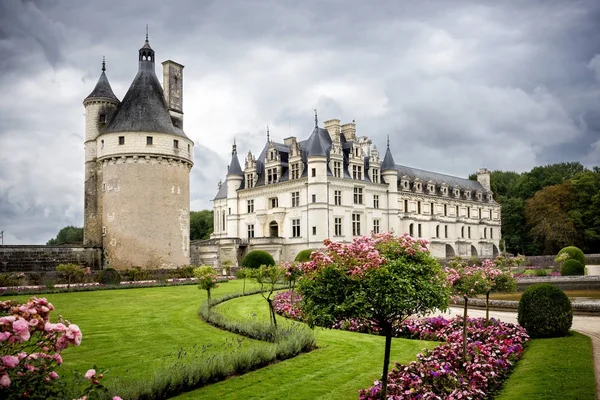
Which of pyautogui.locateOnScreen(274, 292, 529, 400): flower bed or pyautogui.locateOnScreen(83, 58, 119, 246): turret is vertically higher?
pyautogui.locateOnScreen(83, 58, 119, 246): turret

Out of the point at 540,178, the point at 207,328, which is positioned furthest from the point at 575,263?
the point at 540,178

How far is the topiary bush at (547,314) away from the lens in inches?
500

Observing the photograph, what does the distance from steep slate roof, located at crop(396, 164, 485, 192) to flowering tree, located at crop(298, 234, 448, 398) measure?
45333 millimetres

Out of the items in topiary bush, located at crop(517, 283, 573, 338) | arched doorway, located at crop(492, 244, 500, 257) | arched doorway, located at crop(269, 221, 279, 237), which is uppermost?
arched doorway, located at crop(269, 221, 279, 237)

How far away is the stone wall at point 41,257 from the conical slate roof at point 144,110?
27.8ft

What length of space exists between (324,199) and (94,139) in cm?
1830

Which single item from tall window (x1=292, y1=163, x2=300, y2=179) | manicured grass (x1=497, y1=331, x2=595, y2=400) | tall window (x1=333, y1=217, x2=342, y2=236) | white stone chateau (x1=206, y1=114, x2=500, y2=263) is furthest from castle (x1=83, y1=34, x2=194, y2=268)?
manicured grass (x1=497, y1=331, x2=595, y2=400)

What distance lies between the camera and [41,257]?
3117cm

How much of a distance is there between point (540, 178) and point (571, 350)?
67.6 metres

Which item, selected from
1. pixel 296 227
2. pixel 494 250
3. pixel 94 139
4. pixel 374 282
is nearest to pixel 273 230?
pixel 296 227

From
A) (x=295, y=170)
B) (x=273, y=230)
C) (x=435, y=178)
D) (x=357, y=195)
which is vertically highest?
(x=435, y=178)

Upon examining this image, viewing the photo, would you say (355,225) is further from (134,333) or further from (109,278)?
(134,333)

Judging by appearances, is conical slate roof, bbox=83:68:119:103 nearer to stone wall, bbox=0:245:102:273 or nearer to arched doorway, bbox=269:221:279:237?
stone wall, bbox=0:245:102:273

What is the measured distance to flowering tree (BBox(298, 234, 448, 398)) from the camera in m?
8.04
